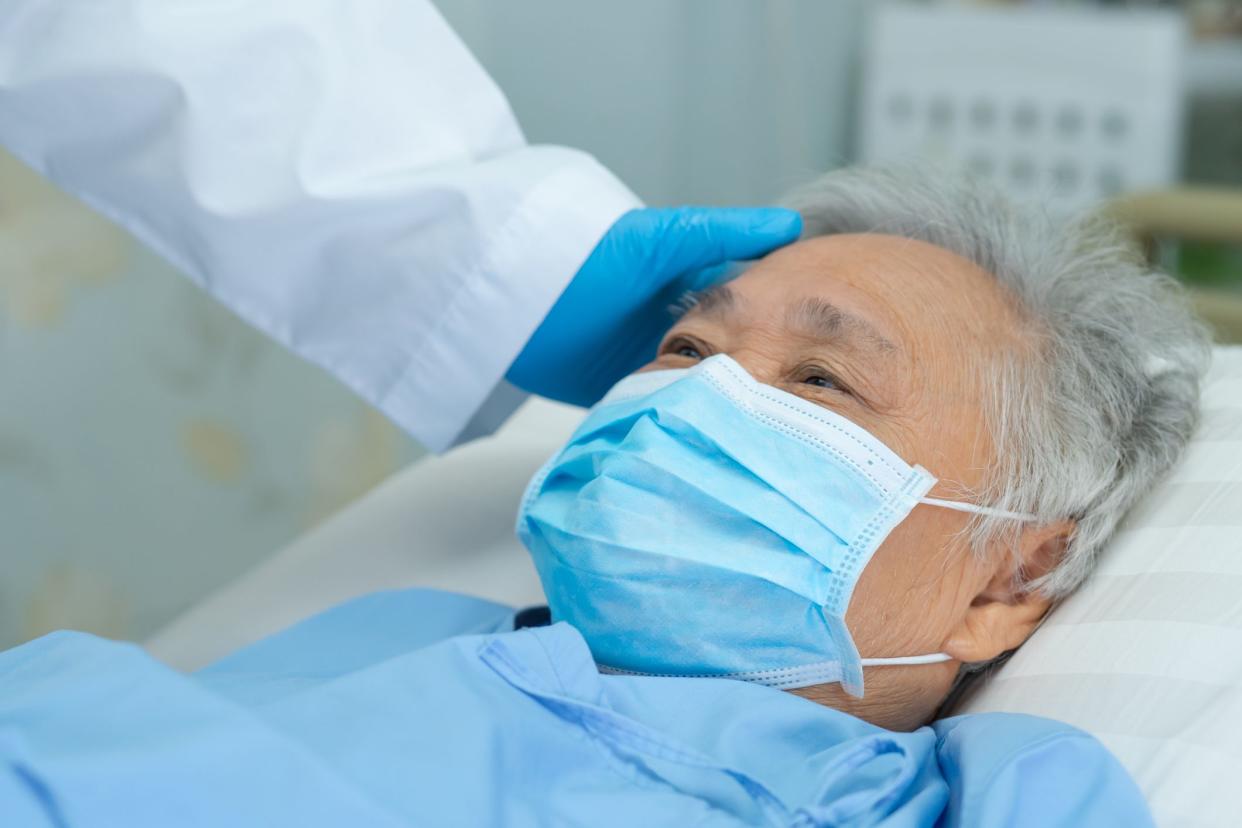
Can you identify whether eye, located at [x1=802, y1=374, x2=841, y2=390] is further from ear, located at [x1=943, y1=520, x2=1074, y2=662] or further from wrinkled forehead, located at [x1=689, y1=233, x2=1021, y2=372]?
ear, located at [x1=943, y1=520, x2=1074, y2=662]

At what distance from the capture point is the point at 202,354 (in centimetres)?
219

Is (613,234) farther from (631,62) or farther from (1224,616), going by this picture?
(631,62)

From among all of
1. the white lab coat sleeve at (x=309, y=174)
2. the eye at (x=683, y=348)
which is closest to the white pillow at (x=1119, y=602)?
the white lab coat sleeve at (x=309, y=174)

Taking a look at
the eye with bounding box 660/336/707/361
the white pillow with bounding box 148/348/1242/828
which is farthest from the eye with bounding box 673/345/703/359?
the white pillow with bounding box 148/348/1242/828

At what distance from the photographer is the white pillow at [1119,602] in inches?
38.9

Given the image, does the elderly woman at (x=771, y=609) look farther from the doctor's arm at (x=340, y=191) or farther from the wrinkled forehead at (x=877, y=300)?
the doctor's arm at (x=340, y=191)

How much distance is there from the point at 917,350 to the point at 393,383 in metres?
0.59

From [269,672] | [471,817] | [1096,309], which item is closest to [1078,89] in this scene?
[1096,309]

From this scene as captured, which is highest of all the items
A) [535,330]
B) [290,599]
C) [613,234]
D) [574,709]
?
[613,234]

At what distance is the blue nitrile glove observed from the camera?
1.35 metres

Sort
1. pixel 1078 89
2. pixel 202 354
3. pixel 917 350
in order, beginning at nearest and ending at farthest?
pixel 917 350, pixel 202 354, pixel 1078 89

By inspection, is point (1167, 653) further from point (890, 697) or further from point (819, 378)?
point (819, 378)

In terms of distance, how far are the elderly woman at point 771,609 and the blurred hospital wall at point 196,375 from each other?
78cm

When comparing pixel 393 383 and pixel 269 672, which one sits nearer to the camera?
pixel 269 672
